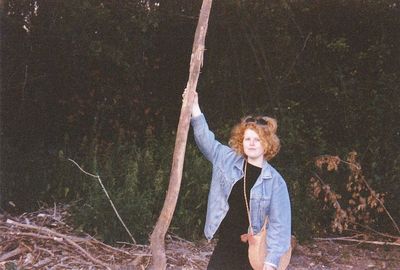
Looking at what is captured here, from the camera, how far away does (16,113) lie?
6992 millimetres

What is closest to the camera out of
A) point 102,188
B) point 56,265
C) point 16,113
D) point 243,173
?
point 243,173

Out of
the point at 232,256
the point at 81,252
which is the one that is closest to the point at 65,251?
the point at 81,252

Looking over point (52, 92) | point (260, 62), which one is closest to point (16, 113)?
point (52, 92)

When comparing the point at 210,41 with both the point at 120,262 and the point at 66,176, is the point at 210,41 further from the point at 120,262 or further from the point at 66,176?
the point at 120,262

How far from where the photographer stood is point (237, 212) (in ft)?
12.0

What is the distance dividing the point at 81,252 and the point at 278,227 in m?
2.45


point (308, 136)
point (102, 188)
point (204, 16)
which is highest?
point (204, 16)

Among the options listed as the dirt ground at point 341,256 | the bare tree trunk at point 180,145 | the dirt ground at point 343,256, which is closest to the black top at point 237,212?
the bare tree trunk at point 180,145

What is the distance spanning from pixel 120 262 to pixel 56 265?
0.58m

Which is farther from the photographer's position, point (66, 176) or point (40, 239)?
point (66, 176)

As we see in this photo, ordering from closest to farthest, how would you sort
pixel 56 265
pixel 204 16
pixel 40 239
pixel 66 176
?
pixel 204 16 → pixel 56 265 → pixel 40 239 → pixel 66 176

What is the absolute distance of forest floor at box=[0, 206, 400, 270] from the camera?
5113 mm

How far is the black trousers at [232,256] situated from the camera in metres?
3.64

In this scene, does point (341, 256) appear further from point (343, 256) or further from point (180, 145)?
point (180, 145)
